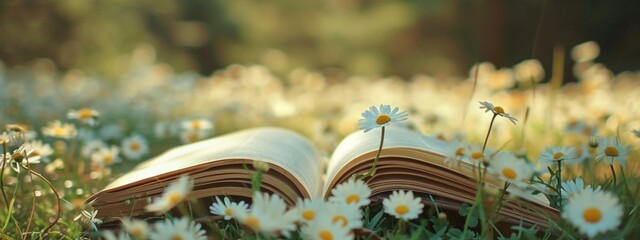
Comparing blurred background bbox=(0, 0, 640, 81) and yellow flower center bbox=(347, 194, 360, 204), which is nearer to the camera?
yellow flower center bbox=(347, 194, 360, 204)

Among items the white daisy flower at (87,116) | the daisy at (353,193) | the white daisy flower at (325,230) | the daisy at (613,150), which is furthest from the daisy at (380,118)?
the white daisy flower at (87,116)

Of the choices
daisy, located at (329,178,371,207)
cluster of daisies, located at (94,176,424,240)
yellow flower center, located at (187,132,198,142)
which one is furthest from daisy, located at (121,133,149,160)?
daisy, located at (329,178,371,207)

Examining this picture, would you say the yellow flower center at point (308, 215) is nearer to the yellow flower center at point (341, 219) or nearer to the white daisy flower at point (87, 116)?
the yellow flower center at point (341, 219)

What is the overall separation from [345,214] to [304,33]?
6.93 metres

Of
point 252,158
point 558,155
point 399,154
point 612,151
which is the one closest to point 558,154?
point 558,155

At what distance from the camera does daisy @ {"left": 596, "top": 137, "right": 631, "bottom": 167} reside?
1.15 metres

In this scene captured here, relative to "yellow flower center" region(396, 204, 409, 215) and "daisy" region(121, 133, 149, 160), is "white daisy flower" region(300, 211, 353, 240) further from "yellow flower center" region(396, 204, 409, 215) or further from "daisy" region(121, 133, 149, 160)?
"daisy" region(121, 133, 149, 160)

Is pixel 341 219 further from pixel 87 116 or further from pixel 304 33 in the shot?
pixel 304 33

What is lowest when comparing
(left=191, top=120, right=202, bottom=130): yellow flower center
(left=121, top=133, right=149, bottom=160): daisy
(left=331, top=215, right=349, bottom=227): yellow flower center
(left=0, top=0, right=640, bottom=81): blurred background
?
(left=331, top=215, right=349, bottom=227): yellow flower center

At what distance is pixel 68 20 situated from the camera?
697 cm

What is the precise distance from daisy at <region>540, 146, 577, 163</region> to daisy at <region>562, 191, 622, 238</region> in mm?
291

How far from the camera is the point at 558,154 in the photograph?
112 cm

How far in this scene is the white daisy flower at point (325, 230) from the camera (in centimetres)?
82

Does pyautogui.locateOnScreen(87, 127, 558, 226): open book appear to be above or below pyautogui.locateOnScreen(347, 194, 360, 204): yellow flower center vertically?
above
